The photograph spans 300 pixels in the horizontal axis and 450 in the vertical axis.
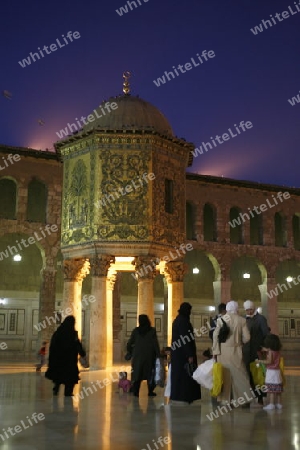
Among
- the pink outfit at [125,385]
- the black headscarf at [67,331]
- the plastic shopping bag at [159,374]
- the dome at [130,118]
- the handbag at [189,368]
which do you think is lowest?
the pink outfit at [125,385]

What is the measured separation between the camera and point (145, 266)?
13.4 m

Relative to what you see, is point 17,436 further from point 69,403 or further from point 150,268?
point 150,268

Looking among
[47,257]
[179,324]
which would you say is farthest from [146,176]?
[47,257]

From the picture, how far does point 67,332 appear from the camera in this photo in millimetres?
9094

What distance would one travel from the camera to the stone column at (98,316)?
44.4 ft

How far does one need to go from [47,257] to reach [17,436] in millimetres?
16305

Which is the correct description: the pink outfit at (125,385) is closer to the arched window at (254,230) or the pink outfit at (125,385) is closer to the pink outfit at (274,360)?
the pink outfit at (274,360)

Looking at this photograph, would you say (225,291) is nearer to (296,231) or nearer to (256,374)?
(296,231)

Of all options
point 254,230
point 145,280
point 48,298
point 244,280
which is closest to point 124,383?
point 145,280

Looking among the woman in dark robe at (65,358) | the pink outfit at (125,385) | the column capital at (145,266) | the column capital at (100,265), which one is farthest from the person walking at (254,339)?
the column capital at (100,265)

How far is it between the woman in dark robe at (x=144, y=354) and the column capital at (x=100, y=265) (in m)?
4.58

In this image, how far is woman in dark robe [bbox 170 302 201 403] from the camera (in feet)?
24.6

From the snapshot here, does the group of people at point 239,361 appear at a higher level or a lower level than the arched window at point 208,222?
lower

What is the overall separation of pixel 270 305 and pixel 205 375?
59.7 ft
